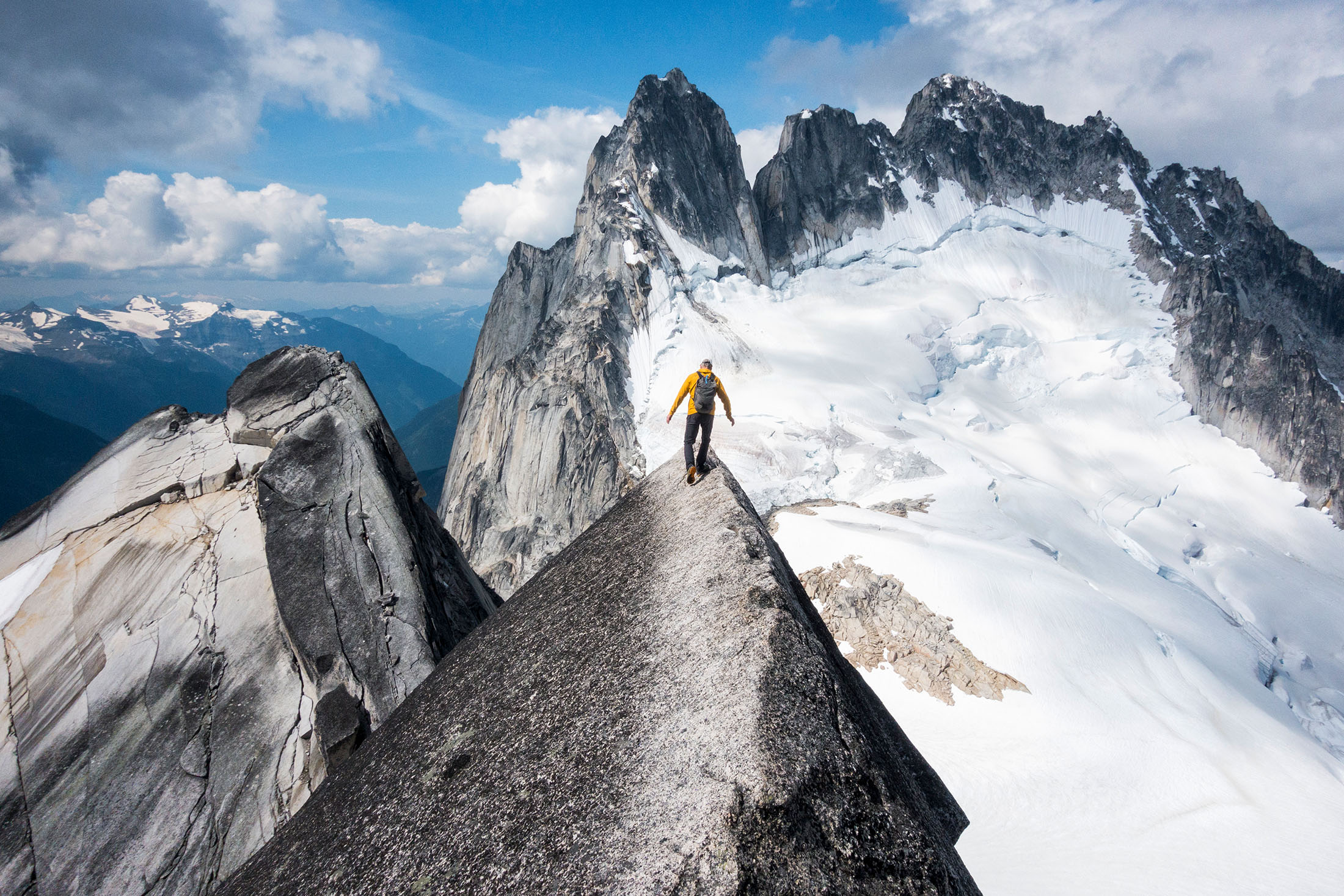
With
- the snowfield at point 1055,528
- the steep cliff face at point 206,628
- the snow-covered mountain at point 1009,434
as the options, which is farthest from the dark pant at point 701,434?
the snow-covered mountain at point 1009,434

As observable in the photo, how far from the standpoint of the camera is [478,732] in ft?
15.3

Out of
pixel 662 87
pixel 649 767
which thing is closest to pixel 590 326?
pixel 662 87

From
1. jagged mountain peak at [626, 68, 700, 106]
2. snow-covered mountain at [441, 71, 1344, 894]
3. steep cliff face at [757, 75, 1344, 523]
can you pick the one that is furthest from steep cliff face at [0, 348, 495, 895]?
steep cliff face at [757, 75, 1344, 523]

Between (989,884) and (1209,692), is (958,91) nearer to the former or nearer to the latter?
(1209,692)

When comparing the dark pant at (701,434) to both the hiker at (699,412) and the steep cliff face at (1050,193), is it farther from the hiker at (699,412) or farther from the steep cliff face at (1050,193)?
the steep cliff face at (1050,193)

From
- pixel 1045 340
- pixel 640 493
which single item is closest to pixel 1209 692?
pixel 640 493

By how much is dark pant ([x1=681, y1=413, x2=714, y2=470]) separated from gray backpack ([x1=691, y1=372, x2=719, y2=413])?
0.31ft

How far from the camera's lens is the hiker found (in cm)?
723

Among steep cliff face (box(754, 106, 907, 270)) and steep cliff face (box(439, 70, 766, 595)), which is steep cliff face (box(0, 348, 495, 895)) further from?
steep cliff face (box(754, 106, 907, 270))

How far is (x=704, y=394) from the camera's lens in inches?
322

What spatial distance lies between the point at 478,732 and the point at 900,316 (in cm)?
8787

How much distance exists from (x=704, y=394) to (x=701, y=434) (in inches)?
26.4

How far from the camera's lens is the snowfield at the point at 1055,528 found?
21.7 meters

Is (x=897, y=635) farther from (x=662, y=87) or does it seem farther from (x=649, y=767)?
(x=662, y=87)
